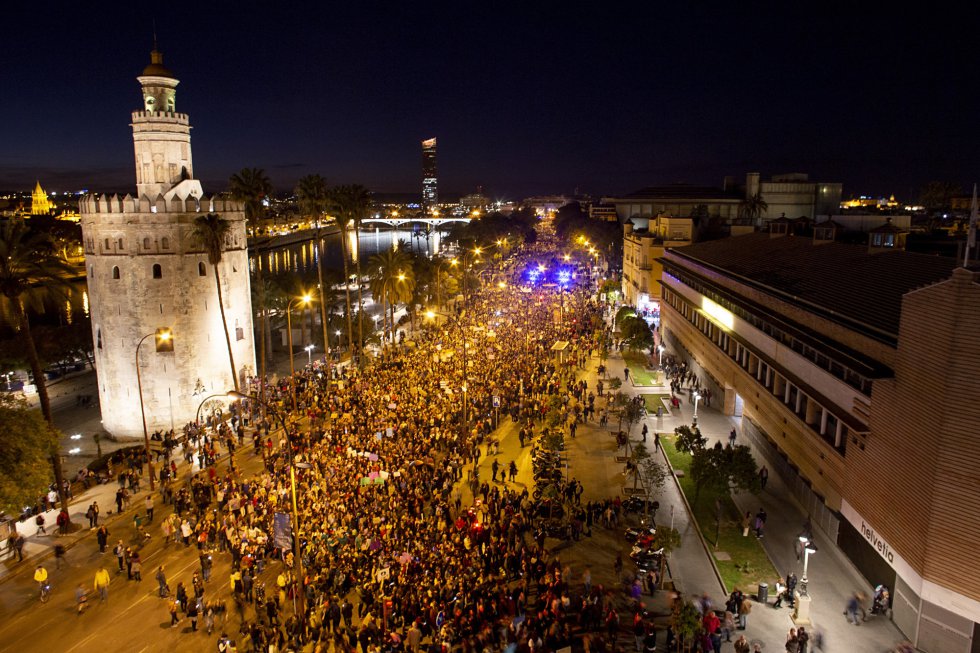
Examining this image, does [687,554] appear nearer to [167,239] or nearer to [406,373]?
[406,373]

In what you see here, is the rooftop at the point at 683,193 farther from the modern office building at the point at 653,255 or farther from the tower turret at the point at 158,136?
the tower turret at the point at 158,136

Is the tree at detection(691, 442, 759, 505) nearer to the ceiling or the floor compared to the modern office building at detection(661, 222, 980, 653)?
nearer to the floor

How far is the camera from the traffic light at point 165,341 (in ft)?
124

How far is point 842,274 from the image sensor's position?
95.1 feet

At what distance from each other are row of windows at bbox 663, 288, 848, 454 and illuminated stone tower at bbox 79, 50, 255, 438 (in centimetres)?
2964

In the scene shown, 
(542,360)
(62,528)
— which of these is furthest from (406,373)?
(62,528)

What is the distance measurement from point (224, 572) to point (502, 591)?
9.29 meters

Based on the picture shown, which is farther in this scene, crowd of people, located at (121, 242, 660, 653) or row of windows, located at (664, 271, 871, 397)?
row of windows, located at (664, 271, 871, 397)

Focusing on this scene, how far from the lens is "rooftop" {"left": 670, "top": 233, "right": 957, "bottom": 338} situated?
22906mm

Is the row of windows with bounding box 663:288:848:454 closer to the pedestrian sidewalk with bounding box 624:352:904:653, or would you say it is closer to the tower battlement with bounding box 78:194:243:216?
the pedestrian sidewalk with bounding box 624:352:904:653

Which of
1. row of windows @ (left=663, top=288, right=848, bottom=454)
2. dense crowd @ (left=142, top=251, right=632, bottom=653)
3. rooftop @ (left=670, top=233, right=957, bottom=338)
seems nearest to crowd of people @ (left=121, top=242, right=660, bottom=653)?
dense crowd @ (left=142, top=251, right=632, bottom=653)

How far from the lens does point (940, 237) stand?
40.6m

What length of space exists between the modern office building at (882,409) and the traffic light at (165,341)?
1228 inches

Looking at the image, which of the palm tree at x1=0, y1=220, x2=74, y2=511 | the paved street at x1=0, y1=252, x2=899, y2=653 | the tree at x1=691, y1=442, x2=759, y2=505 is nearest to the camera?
the paved street at x1=0, y1=252, x2=899, y2=653
